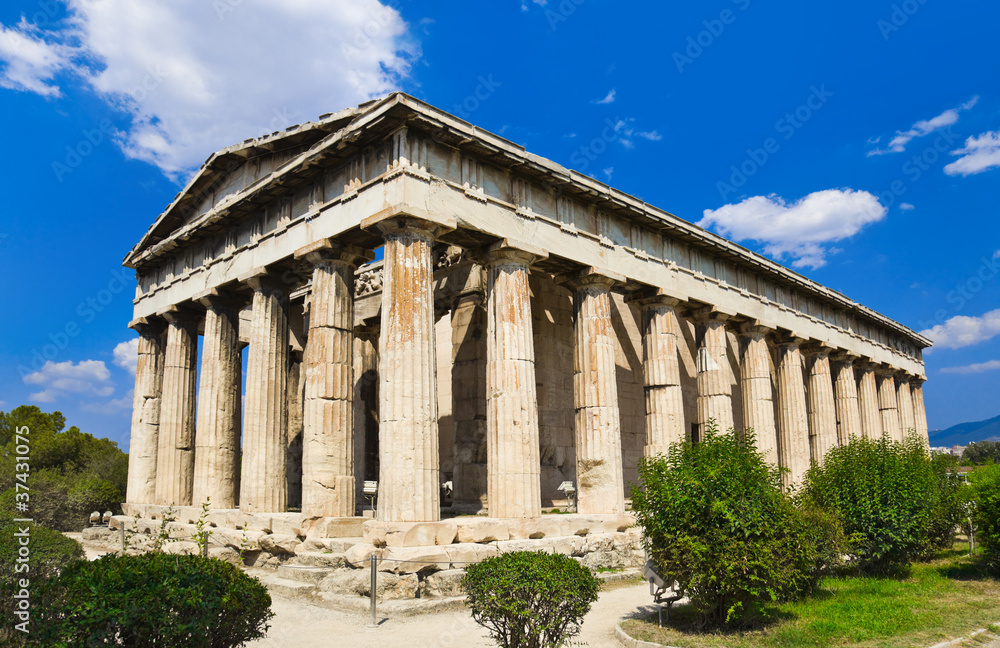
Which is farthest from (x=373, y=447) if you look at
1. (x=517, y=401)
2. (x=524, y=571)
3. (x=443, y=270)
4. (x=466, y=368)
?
(x=524, y=571)

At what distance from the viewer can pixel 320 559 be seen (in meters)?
13.3

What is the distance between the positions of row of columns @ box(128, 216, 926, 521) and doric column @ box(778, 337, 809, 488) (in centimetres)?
224

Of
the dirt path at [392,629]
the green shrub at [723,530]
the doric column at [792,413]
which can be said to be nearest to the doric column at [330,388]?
the dirt path at [392,629]

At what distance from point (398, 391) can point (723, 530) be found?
21.5 feet

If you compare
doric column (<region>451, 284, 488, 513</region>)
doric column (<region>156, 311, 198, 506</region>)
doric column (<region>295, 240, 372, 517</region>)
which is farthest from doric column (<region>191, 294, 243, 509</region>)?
doric column (<region>451, 284, 488, 513</region>)

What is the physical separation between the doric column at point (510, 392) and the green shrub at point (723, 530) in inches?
183

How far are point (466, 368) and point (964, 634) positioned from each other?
45.3 feet

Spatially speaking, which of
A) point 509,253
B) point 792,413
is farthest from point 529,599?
point 792,413

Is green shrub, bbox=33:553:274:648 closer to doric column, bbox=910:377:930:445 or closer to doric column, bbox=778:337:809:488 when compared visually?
doric column, bbox=778:337:809:488

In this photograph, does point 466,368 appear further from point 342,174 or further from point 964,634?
point 964,634

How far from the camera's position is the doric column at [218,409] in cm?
1870

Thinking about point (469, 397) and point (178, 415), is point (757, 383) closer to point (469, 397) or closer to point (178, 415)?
point (469, 397)

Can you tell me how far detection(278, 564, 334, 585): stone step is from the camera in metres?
12.8

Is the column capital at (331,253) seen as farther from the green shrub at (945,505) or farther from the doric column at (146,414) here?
the green shrub at (945,505)
